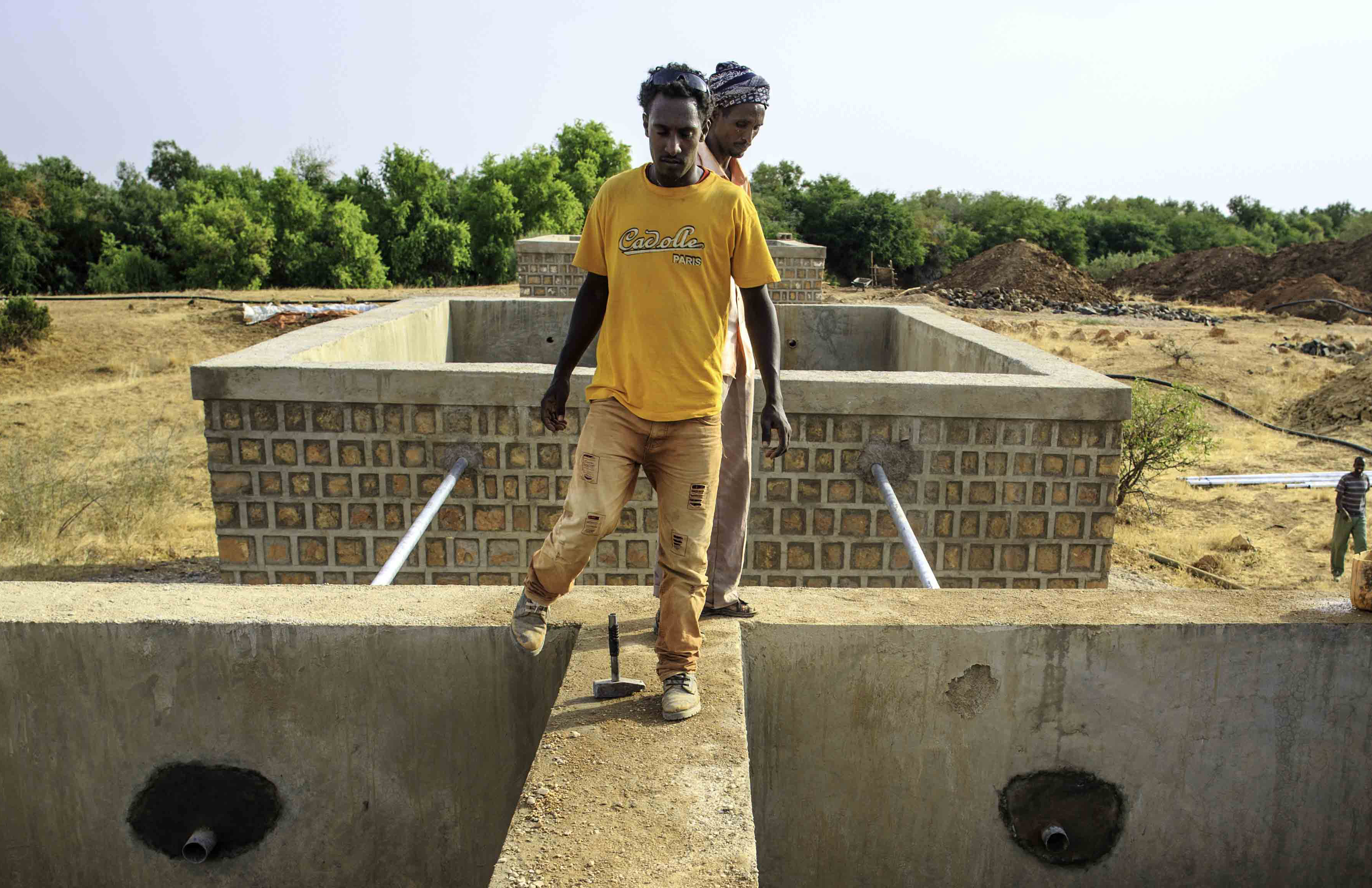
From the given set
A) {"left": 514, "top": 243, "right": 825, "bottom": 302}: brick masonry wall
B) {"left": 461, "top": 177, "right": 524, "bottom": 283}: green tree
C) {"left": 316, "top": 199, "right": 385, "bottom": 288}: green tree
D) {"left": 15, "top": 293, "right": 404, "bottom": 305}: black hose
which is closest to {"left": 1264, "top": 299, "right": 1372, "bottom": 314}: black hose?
{"left": 514, "top": 243, "right": 825, "bottom": 302}: brick masonry wall

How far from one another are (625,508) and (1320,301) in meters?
28.2

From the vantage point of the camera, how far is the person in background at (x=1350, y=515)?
27.7 ft

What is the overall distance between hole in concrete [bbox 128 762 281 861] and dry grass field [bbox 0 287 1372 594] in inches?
259

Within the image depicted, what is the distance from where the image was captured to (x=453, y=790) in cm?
308

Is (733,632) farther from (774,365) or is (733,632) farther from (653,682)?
(774,365)

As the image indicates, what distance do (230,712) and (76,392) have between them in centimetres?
1660

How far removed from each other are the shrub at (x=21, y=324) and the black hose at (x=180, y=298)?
133 inches

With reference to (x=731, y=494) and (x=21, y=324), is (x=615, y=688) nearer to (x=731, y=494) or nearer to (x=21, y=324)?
(x=731, y=494)

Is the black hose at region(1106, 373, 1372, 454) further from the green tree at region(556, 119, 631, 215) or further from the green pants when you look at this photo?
the green tree at region(556, 119, 631, 215)

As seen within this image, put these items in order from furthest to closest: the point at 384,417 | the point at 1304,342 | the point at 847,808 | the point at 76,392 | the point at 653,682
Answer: the point at 1304,342, the point at 76,392, the point at 384,417, the point at 847,808, the point at 653,682

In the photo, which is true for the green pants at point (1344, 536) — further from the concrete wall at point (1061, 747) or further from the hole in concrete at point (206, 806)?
the hole in concrete at point (206, 806)

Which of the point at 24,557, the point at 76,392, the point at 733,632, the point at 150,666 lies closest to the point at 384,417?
the point at 150,666

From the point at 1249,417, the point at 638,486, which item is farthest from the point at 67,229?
the point at 638,486

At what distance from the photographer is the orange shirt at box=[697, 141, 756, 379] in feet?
9.73
